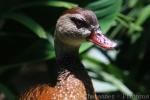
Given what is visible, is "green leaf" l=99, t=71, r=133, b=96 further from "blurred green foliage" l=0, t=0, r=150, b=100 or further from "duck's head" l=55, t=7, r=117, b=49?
"duck's head" l=55, t=7, r=117, b=49

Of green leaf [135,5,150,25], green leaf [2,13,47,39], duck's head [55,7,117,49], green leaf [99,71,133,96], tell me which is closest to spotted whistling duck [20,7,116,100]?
duck's head [55,7,117,49]

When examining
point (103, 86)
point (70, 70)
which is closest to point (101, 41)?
point (70, 70)

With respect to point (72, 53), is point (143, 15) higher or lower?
higher

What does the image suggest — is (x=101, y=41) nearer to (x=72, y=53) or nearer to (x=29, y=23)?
(x=72, y=53)

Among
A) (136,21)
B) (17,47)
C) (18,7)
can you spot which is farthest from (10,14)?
(136,21)

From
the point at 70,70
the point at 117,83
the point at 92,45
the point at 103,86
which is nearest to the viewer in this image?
the point at 70,70

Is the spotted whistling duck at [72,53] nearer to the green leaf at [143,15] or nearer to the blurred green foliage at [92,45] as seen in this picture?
the blurred green foliage at [92,45]
